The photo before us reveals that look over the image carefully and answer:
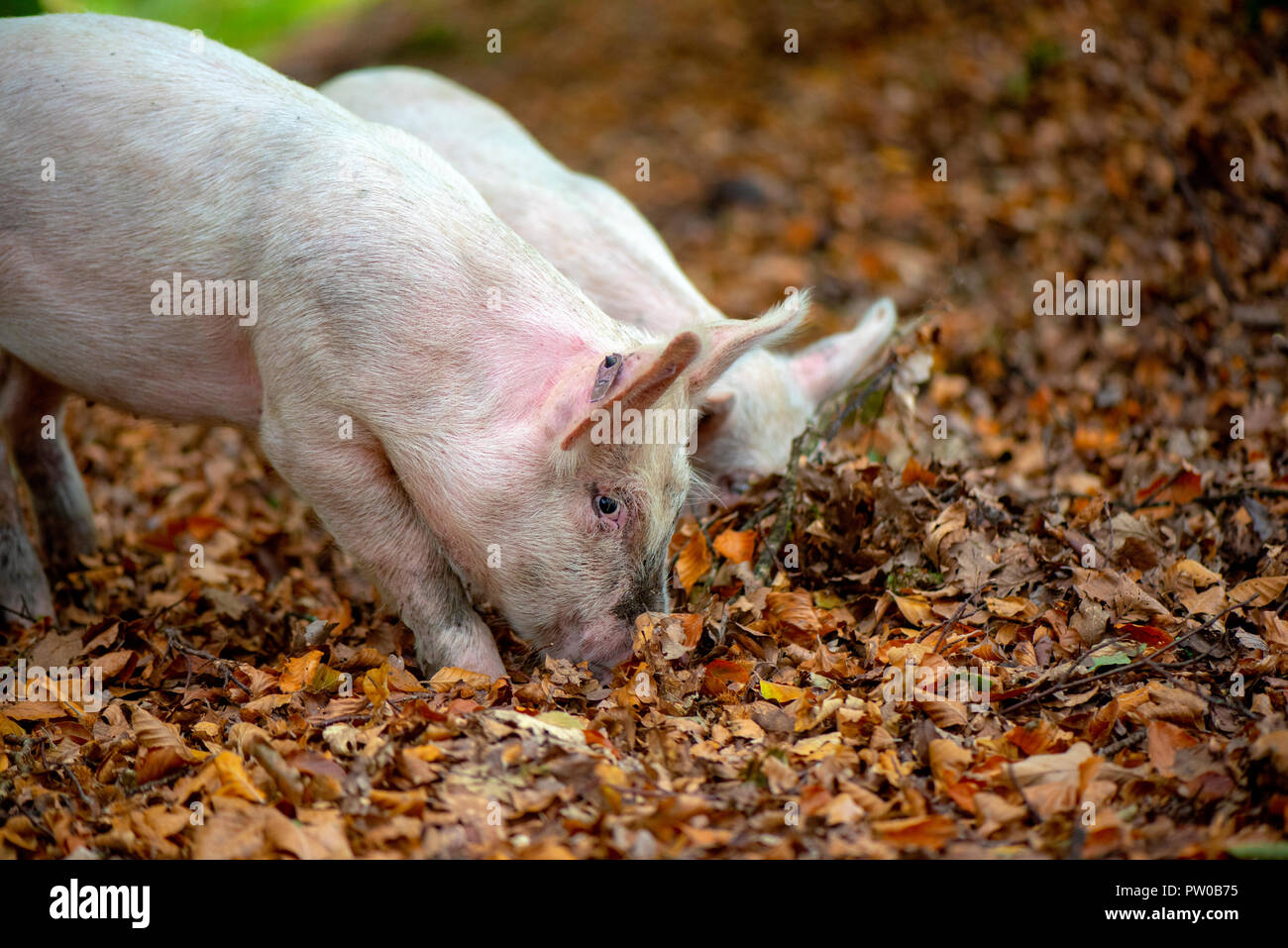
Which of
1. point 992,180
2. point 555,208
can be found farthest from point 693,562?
point 992,180

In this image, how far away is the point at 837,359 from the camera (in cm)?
578

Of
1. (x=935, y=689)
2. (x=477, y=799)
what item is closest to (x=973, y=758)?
(x=935, y=689)

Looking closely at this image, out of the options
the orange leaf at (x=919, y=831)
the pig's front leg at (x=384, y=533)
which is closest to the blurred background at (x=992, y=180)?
the pig's front leg at (x=384, y=533)

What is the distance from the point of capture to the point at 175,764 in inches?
141

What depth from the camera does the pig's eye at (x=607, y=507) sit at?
3955 millimetres

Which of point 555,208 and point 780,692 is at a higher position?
point 555,208

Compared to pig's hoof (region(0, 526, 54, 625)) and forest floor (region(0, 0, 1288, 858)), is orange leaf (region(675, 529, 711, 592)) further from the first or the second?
pig's hoof (region(0, 526, 54, 625))

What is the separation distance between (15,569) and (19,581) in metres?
0.05

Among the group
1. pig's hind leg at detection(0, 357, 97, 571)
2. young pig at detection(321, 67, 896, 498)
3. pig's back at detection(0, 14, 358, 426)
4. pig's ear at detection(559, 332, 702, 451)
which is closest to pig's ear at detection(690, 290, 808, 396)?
pig's ear at detection(559, 332, 702, 451)

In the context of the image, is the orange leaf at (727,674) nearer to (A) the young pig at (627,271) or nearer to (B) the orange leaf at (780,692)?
(B) the orange leaf at (780,692)

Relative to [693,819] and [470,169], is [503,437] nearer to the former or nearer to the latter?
[693,819]

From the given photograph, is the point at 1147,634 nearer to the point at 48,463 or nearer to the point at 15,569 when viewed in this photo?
the point at 15,569

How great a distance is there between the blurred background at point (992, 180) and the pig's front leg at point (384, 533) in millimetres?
2224
